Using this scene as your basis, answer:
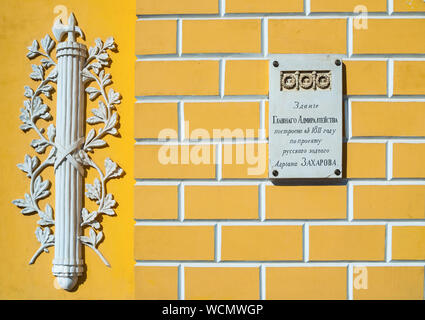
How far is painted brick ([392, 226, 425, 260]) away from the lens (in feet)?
7.36

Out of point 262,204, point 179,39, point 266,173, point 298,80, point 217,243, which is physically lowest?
point 217,243

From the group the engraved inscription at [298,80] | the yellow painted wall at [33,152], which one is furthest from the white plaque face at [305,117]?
the yellow painted wall at [33,152]

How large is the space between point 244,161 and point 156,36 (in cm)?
79

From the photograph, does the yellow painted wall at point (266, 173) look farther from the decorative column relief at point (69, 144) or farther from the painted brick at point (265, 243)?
the decorative column relief at point (69, 144)

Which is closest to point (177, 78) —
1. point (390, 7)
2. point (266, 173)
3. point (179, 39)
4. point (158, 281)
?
point (179, 39)

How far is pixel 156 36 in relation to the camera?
2.29 metres

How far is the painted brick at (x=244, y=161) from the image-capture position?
2.25 meters

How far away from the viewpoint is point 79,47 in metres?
2.49

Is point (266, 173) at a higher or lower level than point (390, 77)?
lower

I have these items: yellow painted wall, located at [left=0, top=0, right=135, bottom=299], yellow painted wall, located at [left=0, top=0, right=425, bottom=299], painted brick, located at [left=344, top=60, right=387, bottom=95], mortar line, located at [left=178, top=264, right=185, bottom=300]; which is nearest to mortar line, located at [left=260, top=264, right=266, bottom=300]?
yellow painted wall, located at [left=0, top=0, right=425, bottom=299]

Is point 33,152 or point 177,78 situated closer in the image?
point 177,78

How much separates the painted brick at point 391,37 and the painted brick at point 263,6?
1.08 ft

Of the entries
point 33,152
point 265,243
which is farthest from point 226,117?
point 33,152

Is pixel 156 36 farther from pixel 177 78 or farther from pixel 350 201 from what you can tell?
pixel 350 201
